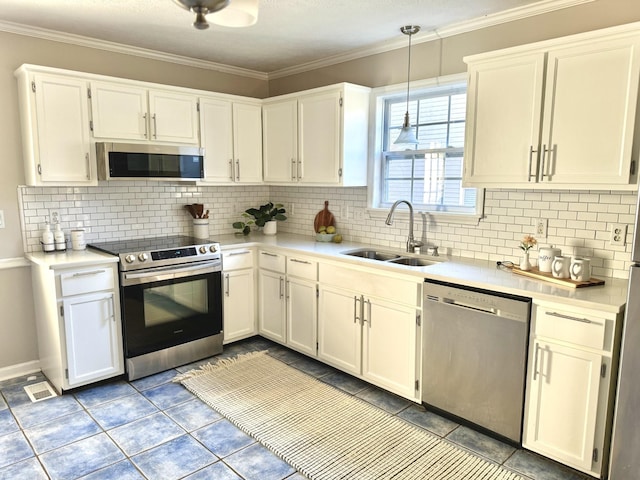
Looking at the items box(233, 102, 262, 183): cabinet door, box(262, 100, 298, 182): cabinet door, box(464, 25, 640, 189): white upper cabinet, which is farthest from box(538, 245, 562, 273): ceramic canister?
Result: box(233, 102, 262, 183): cabinet door

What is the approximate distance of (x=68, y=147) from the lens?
10.5ft

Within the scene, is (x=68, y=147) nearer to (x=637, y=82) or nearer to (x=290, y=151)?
(x=290, y=151)

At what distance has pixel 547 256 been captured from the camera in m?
2.61

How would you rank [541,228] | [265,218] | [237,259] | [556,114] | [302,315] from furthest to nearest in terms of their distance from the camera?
[265,218] → [237,259] → [302,315] → [541,228] → [556,114]

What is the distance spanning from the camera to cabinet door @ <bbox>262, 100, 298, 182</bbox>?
3.96 metres

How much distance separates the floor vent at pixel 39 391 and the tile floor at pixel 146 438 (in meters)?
0.05

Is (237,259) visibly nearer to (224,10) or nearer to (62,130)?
(62,130)

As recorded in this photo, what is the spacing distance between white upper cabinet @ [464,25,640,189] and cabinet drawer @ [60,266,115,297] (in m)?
2.49

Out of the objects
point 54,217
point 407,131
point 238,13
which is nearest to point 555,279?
point 407,131

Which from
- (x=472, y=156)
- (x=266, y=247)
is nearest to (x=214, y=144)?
(x=266, y=247)

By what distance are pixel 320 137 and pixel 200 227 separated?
1.34 metres

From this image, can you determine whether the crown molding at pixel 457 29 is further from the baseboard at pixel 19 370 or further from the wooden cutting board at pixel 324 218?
the baseboard at pixel 19 370

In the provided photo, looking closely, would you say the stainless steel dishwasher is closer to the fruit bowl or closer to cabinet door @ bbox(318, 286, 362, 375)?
cabinet door @ bbox(318, 286, 362, 375)

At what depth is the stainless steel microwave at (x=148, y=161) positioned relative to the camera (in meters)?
3.25
